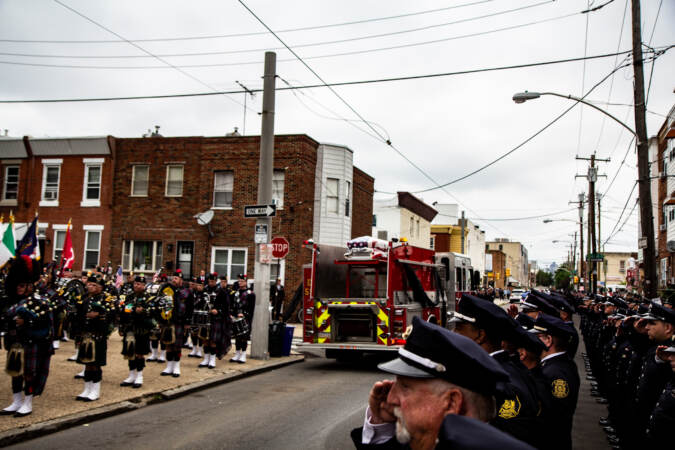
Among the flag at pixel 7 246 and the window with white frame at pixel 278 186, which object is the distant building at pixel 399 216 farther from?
the flag at pixel 7 246

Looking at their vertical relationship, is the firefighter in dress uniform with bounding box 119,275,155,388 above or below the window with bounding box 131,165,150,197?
below

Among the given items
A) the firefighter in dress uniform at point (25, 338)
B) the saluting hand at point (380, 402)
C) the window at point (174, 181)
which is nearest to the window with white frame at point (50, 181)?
the window at point (174, 181)

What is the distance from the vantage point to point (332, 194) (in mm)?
27812

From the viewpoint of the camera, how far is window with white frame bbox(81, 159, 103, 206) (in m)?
27.9

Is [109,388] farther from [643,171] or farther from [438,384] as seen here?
[643,171]

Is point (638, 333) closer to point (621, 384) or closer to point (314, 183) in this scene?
point (621, 384)

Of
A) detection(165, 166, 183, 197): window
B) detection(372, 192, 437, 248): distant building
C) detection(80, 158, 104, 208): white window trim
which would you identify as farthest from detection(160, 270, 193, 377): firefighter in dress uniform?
detection(372, 192, 437, 248): distant building

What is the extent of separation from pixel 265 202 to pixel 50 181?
1878cm

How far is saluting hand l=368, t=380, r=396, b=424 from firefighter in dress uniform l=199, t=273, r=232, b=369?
438 inches

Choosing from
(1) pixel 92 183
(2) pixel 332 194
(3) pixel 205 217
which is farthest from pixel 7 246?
(1) pixel 92 183

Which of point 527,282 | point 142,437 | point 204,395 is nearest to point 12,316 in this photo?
point 142,437

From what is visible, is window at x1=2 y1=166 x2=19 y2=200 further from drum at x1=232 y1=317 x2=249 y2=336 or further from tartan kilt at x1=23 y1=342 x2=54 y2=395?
tartan kilt at x1=23 y1=342 x2=54 y2=395

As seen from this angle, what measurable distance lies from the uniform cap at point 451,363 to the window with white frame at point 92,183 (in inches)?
1115

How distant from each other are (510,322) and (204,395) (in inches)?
309
